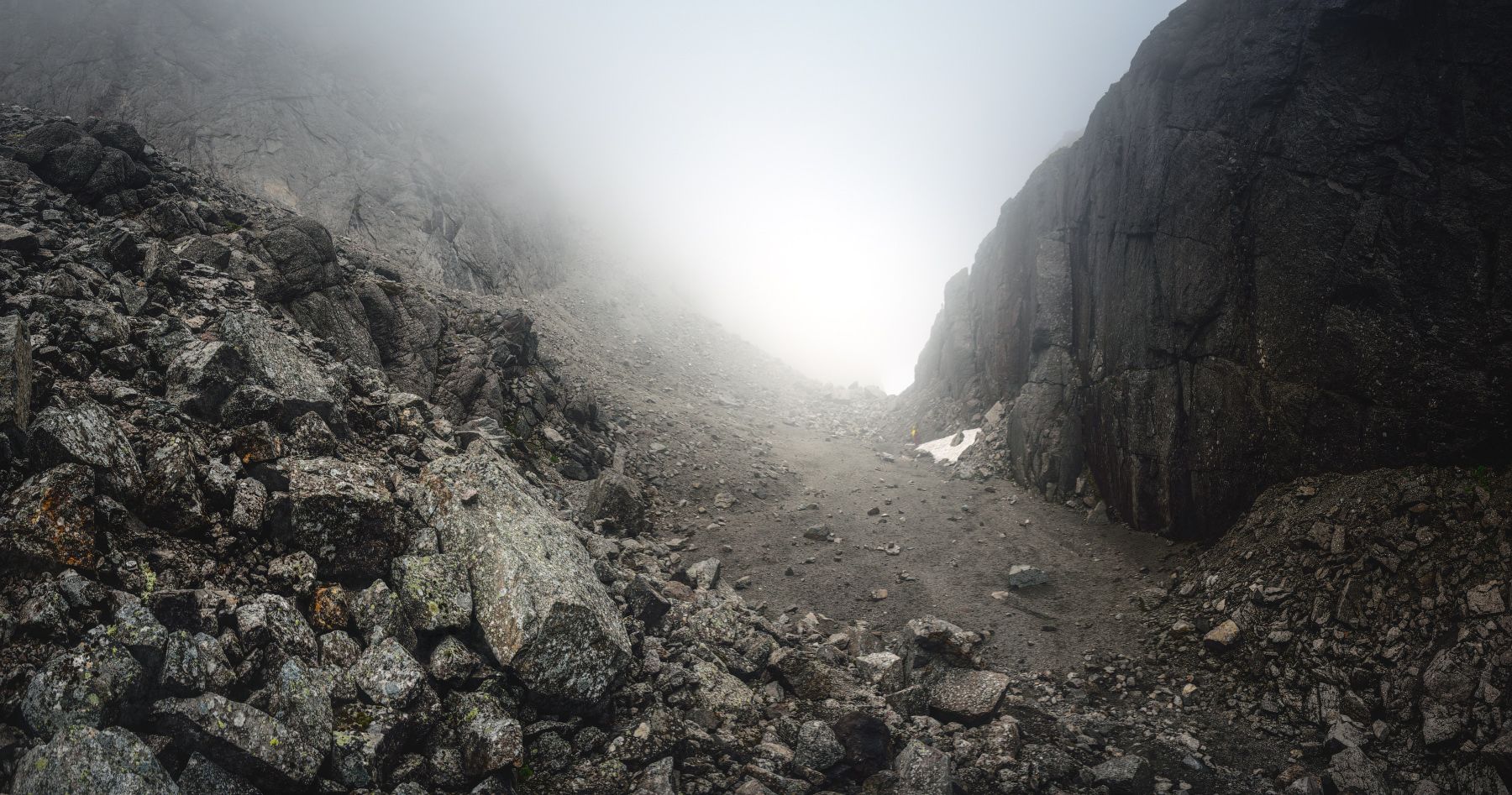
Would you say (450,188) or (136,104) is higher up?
(450,188)

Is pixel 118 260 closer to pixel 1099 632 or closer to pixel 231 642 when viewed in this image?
pixel 231 642

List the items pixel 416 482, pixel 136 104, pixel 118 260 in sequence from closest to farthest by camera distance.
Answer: pixel 416 482 → pixel 118 260 → pixel 136 104

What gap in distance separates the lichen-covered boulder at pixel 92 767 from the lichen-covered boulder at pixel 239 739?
321mm

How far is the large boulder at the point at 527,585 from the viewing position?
25.7 ft

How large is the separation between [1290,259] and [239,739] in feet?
71.6

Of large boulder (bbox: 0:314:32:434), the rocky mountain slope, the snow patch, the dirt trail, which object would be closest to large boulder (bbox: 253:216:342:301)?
the rocky mountain slope

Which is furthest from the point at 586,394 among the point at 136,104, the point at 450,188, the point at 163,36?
the point at 163,36

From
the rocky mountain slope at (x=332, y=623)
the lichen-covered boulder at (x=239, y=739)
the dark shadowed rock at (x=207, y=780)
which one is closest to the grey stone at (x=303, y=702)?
the rocky mountain slope at (x=332, y=623)

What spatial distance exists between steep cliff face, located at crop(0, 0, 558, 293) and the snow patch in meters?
31.0

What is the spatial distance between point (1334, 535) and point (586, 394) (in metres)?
24.3

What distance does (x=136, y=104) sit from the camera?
33844 mm

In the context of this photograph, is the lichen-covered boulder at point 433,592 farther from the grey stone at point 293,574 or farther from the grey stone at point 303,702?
the grey stone at point 303,702

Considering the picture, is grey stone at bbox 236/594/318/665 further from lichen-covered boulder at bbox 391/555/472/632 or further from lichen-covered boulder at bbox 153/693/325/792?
lichen-covered boulder at bbox 391/555/472/632

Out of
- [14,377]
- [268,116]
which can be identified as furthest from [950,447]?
[268,116]
